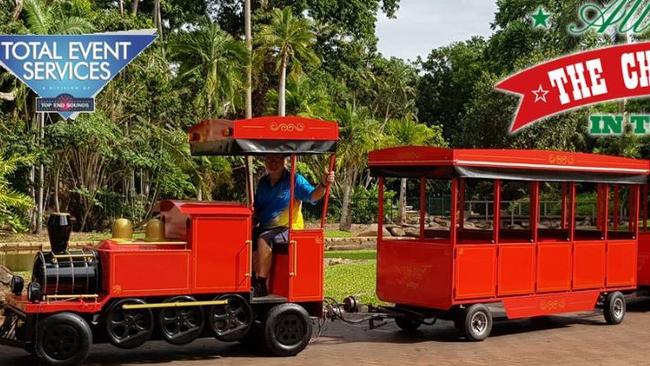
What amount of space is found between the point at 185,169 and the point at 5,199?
21970 millimetres

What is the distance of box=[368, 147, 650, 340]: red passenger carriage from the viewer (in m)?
10.3

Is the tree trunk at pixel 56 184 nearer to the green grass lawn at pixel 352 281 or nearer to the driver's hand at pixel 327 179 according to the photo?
the green grass lawn at pixel 352 281

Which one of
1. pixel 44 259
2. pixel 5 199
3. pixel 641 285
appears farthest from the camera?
pixel 641 285

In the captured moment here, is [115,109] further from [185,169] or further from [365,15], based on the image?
[365,15]

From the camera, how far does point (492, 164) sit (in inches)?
410

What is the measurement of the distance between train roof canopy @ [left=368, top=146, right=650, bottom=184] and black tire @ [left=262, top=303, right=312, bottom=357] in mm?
2497

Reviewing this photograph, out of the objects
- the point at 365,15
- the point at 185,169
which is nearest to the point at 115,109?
the point at 185,169

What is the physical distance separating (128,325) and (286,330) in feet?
5.69

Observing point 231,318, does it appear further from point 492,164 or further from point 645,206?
point 645,206

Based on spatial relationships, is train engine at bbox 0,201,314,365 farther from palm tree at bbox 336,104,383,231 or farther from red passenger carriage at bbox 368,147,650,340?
palm tree at bbox 336,104,383,231

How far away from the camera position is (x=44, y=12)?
2656 centimetres

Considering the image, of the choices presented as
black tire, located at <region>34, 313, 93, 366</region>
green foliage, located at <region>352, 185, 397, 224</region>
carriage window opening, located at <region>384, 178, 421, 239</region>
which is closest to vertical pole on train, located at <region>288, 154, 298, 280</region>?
black tire, located at <region>34, 313, 93, 366</region>

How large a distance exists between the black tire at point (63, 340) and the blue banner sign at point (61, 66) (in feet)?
39.9

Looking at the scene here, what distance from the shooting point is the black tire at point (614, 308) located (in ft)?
39.2
